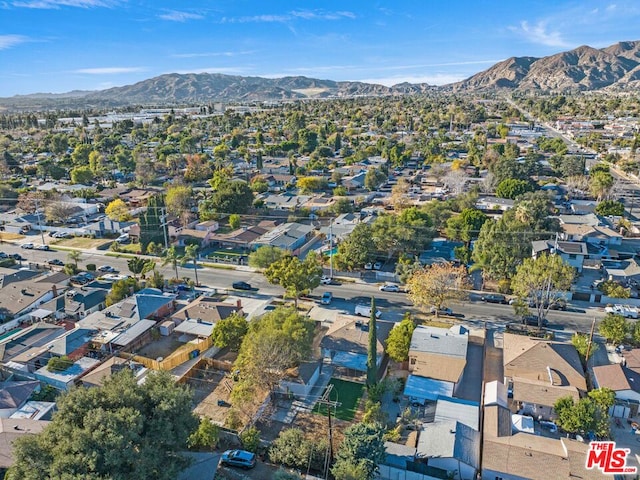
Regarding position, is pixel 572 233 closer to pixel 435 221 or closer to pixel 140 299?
pixel 435 221

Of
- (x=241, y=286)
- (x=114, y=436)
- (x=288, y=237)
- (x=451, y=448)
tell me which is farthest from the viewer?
(x=288, y=237)

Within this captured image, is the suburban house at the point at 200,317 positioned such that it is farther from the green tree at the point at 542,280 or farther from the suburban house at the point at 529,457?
the green tree at the point at 542,280

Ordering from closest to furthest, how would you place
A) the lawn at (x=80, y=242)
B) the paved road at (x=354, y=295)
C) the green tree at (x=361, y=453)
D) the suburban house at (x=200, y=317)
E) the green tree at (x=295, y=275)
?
the green tree at (x=361, y=453) < the suburban house at (x=200, y=317) < the paved road at (x=354, y=295) < the green tree at (x=295, y=275) < the lawn at (x=80, y=242)

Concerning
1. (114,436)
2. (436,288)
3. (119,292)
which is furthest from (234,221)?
(114,436)

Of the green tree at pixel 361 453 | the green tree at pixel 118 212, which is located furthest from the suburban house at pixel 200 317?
the green tree at pixel 118 212

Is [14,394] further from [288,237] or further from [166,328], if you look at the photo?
[288,237]

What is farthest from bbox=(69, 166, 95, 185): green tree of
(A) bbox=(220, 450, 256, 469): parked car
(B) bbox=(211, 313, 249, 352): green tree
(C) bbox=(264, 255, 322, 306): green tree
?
(A) bbox=(220, 450, 256, 469): parked car
